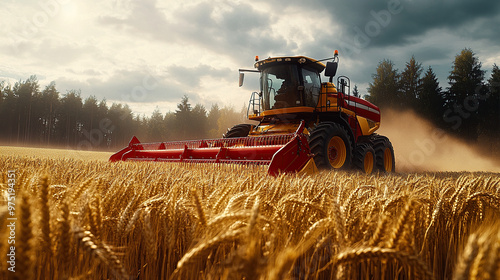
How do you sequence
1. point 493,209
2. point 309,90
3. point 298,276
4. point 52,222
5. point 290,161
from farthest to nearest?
point 309,90 → point 290,161 → point 493,209 → point 298,276 → point 52,222

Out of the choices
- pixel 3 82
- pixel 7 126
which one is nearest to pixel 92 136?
pixel 7 126

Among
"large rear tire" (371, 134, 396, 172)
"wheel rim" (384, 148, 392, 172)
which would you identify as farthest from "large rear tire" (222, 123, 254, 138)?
"wheel rim" (384, 148, 392, 172)

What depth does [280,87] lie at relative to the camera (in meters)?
7.51

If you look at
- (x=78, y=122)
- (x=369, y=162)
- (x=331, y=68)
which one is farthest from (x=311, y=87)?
(x=78, y=122)

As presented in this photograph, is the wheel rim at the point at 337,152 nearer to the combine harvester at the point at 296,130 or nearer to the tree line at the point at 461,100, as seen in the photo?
the combine harvester at the point at 296,130

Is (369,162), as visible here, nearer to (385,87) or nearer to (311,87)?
(311,87)

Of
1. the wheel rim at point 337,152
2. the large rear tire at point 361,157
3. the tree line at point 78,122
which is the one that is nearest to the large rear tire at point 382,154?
the large rear tire at point 361,157

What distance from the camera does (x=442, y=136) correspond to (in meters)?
28.0

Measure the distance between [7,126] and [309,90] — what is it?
56252 millimetres

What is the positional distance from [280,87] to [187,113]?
4417 cm

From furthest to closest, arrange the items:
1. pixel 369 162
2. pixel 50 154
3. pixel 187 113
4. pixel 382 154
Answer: pixel 187 113
pixel 50 154
pixel 382 154
pixel 369 162

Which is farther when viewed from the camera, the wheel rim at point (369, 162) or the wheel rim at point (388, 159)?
the wheel rim at point (388, 159)

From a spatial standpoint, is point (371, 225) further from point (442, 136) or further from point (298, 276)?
point (442, 136)

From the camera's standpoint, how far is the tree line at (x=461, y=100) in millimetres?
27500
